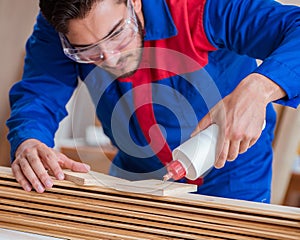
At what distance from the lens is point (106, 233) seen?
94 cm

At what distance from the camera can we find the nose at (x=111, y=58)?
3.78 feet

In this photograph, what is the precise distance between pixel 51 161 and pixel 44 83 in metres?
0.36

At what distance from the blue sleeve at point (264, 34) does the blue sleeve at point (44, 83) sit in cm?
44

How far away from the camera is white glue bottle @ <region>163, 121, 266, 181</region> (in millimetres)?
870

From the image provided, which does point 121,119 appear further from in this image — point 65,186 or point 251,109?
point 251,109

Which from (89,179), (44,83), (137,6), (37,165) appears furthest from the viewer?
(44,83)

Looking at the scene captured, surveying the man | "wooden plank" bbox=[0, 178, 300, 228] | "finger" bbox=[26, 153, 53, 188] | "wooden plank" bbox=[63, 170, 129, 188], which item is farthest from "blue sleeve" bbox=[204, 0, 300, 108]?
"finger" bbox=[26, 153, 53, 188]

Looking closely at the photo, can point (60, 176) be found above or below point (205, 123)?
below

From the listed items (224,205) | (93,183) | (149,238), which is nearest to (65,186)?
(93,183)

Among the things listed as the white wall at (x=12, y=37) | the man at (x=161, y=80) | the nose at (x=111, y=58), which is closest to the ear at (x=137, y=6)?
the man at (x=161, y=80)

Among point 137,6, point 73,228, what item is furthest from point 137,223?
point 137,6

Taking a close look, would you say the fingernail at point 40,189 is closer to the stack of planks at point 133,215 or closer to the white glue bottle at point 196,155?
the stack of planks at point 133,215

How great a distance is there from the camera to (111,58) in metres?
1.16

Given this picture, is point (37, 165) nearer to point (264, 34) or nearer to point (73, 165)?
point (73, 165)
